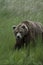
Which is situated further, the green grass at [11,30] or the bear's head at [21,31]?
the bear's head at [21,31]

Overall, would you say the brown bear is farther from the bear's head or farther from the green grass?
the green grass

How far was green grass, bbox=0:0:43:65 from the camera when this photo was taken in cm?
647

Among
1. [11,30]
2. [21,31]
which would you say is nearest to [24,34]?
[21,31]

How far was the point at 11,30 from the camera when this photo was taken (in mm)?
9773

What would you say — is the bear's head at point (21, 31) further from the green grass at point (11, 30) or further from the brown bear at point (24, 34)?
the green grass at point (11, 30)

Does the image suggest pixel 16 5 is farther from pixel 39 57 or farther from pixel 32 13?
pixel 39 57

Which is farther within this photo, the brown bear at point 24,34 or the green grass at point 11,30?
the brown bear at point 24,34

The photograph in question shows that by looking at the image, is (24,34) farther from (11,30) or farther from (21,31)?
(11,30)

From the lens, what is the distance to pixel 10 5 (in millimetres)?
14297

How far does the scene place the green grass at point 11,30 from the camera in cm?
647

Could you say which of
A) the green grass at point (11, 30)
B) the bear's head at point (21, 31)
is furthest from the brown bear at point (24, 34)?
the green grass at point (11, 30)

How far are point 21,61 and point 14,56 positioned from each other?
424 mm

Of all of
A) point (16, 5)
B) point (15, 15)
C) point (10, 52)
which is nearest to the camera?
point (10, 52)

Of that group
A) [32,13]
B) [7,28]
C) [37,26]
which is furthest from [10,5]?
[37,26]
